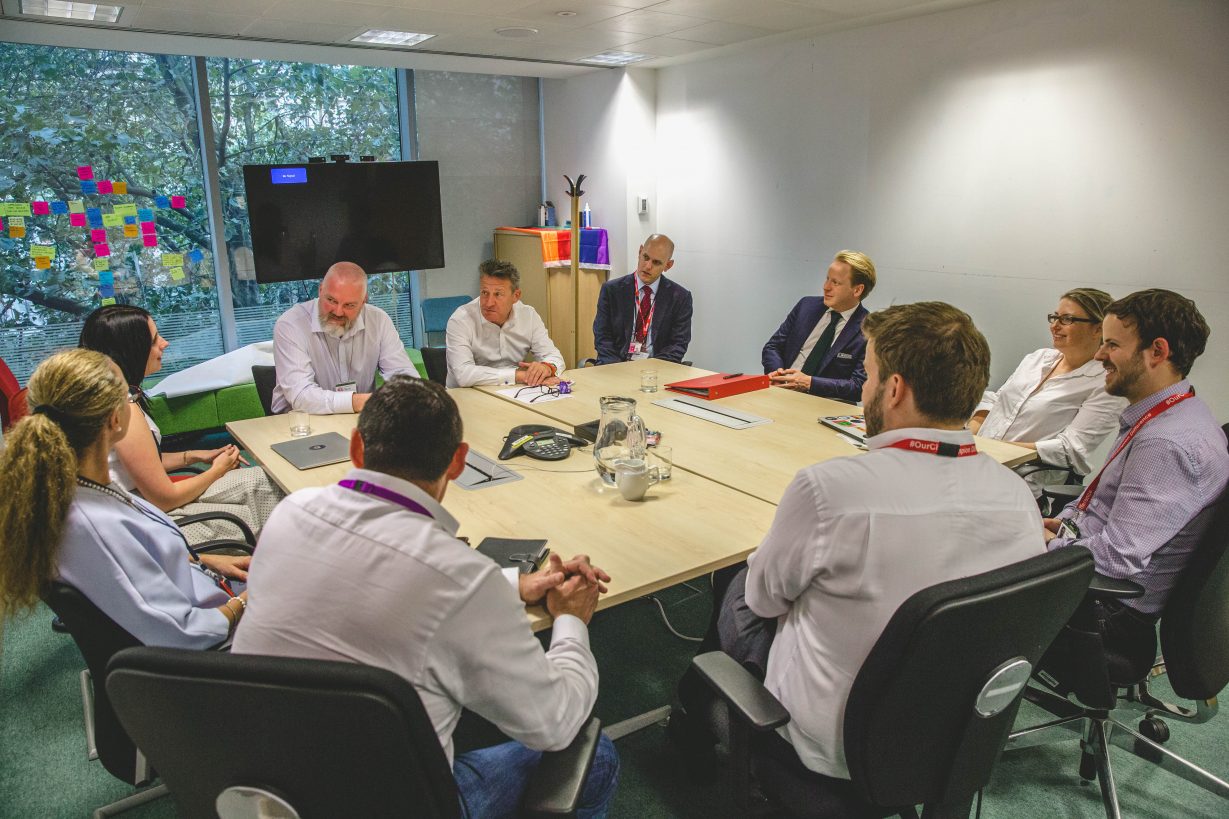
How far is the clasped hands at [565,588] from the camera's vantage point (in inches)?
66.0

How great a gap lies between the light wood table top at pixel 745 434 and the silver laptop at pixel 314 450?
825mm

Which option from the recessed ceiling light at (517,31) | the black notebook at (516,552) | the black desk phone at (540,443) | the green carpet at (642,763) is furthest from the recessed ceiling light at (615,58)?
the black notebook at (516,552)

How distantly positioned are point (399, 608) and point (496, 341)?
3.36m

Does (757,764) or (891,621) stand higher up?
(891,621)

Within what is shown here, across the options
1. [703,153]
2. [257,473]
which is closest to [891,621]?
[257,473]

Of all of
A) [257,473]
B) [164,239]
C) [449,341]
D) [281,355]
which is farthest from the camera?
[164,239]

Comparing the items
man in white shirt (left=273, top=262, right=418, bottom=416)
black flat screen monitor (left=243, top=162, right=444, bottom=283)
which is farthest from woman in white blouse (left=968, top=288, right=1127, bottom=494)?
black flat screen monitor (left=243, top=162, right=444, bottom=283)

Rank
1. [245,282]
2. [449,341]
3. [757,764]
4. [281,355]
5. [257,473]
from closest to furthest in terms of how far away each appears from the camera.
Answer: [757,764]
[257,473]
[281,355]
[449,341]
[245,282]

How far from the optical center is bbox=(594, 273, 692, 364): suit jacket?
4.96 metres

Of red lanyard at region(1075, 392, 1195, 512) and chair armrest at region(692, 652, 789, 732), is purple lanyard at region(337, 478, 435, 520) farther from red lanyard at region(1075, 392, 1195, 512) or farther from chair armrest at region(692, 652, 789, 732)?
red lanyard at region(1075, 392, 1195, 512)

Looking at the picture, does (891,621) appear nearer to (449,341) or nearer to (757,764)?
(757,764)

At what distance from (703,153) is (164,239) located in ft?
13.3

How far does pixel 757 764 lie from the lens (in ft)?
5.24

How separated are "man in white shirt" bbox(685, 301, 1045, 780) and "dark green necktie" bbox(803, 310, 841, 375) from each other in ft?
8.52
